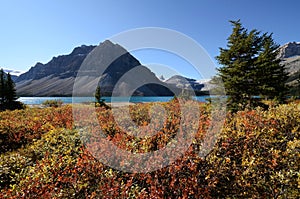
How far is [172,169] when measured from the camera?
168 inches

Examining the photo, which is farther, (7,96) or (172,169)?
(7,96)

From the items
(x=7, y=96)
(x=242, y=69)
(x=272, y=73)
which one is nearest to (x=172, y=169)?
(x=242, y=69)

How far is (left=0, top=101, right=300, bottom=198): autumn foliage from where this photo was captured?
12.9 ft

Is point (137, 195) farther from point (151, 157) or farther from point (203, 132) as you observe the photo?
point (203, 132)

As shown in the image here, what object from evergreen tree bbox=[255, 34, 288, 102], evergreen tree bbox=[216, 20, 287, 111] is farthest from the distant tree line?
evergreen tree bbox=[255, 34, 288, 102]

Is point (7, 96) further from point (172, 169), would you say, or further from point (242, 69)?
point (172, 169)

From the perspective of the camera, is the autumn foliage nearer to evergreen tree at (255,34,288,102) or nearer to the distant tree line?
evergreen tree at (255,34,288,102)

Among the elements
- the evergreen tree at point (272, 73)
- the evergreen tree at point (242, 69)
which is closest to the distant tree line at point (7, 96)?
the evergreen tree at point (242, 69)

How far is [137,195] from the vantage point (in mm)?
3898

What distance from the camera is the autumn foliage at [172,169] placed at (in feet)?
12.9

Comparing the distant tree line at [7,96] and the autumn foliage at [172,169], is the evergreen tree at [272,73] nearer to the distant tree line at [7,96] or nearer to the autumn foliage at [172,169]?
the autumn foliage at [172,169]

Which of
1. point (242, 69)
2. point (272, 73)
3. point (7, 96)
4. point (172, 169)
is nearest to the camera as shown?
point (172, 169)

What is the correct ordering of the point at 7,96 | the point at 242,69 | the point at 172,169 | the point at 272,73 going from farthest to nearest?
1. the point at 7,96
2. the point at 272,73
3. the point at 242,69
4. the point at 172,169

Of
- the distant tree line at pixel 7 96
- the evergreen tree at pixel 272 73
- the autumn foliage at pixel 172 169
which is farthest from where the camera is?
the distant tree line at pixel 7 96
